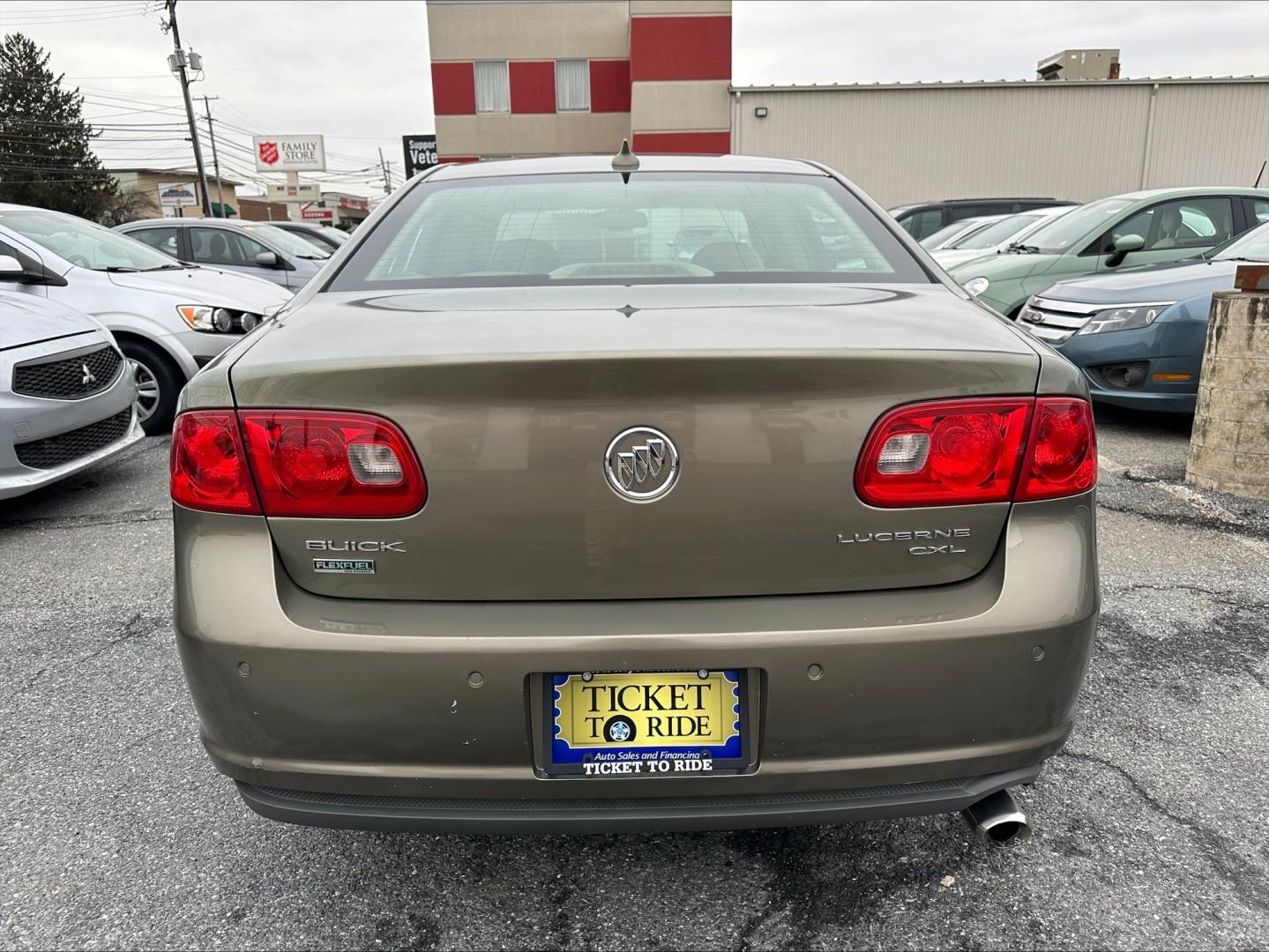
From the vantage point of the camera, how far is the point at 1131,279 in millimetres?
5875

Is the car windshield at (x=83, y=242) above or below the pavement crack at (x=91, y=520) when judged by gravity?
above

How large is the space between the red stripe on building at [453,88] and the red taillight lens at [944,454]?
109 feet

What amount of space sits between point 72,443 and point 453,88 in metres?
30.0

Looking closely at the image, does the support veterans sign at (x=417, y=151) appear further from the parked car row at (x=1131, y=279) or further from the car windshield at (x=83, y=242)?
the parked car row at (x=1131, y=279)

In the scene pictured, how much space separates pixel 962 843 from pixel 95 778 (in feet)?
7.06

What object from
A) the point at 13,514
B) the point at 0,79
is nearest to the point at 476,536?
the point at 13,514

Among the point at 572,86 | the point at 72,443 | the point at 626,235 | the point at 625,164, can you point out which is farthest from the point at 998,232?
the point at 572,86

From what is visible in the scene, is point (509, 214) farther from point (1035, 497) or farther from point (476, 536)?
point (1035, 497)

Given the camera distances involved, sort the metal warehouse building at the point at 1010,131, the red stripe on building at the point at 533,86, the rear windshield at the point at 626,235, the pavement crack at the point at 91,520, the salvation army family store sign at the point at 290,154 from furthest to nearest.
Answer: the salvation army family store sign at the point at 290,154
the red stripe on building at the point at 533,86
the metal warehouse building at the point at 1010,131
the pavement crack at the point at 91,520
the rear windshield at the point at 626,235

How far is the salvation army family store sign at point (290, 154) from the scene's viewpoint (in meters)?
61.0

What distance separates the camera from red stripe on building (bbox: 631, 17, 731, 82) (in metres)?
28.1

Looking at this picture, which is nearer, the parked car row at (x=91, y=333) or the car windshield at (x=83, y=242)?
the parked car row at (x=91, y=333)

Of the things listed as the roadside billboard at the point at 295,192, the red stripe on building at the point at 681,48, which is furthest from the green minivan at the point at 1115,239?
the roadside billboard at the point at 295,192

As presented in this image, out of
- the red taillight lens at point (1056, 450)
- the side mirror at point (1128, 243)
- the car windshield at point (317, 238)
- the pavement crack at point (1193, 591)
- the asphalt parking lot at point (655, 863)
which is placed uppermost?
the red taillight lens at point (1056, 450)
